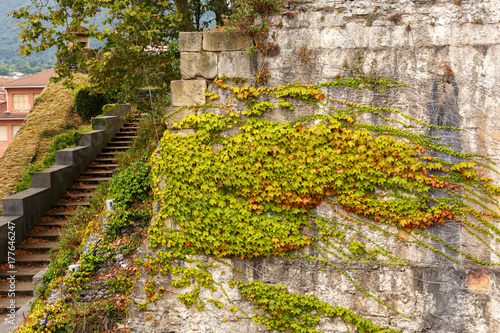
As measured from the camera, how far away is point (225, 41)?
4824 millimetres

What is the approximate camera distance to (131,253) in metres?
5.66

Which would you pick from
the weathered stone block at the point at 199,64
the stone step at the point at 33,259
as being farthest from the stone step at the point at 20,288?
the weathered stone block at the point at 199,64

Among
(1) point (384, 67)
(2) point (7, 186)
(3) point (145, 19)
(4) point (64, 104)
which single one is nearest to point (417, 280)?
(1) point (384, 67)

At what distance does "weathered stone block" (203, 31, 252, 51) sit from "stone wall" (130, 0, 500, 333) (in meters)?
0.01

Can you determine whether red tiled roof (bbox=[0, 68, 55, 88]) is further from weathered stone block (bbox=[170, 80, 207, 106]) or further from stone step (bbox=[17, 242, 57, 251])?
weathered stone block (bbox=[170, 80, 207, 106])

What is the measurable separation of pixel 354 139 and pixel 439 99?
1250mm

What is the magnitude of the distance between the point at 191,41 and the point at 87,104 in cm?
903

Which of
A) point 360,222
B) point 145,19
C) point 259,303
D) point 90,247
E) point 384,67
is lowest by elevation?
point 259,303

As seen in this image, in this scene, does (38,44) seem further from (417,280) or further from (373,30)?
(417,280)

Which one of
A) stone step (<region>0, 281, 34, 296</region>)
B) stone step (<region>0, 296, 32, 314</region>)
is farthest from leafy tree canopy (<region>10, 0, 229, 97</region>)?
stone step (<region>0, 296, 32, 314</region>)

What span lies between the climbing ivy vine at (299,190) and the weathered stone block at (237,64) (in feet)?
0.61

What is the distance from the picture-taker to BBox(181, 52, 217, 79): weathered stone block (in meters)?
4.88

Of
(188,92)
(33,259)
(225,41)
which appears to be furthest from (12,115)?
(225,41)

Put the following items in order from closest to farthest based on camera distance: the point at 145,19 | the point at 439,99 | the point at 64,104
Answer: the point at 439,99 → the point at 145,19 → the point at 64,104
